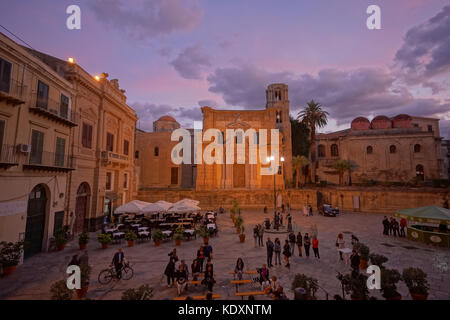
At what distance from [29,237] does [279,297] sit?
1457 cm

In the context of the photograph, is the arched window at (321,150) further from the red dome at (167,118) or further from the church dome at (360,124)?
the red dome at (167,118)

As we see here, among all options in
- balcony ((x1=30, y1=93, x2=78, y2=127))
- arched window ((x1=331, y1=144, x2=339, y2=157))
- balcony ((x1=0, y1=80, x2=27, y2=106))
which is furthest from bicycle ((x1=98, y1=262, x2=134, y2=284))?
arched window ((x1=331, y1=144, x2=339, y2=157))

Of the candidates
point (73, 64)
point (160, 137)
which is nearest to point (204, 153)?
point (160, 137)

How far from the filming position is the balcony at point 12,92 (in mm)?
10740

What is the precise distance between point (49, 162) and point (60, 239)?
16.3 ft

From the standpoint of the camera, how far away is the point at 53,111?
14.3m

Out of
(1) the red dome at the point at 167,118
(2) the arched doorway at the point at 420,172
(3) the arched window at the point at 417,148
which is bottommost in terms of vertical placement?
(2) the arched doorway at the point at 420,172

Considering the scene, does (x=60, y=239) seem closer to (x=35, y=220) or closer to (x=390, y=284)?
(x=35, y=220)

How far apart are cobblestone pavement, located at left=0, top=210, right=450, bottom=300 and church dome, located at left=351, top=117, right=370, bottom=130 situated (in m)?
36.7

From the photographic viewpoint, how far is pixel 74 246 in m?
14.9

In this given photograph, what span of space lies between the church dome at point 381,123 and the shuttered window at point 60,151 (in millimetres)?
54816

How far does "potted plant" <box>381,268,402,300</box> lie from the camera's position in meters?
6.96

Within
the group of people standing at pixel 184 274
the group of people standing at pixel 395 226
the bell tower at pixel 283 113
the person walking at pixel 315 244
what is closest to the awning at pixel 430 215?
the group of people standing at pixel 395 226

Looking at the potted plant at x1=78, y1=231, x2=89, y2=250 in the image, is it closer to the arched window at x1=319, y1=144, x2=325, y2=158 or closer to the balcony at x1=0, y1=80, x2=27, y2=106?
the balcony at x1=0, y1=80, x2=27, y2=106
